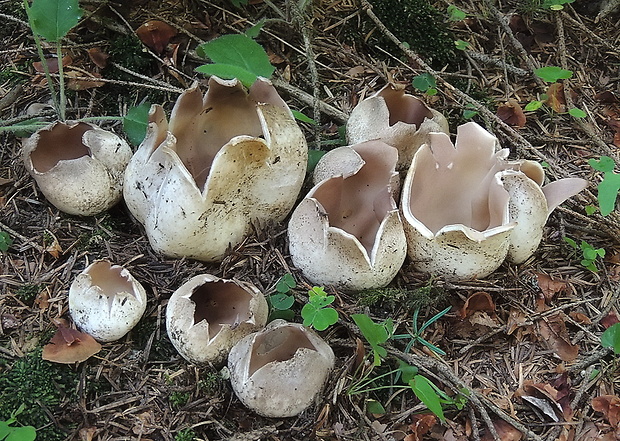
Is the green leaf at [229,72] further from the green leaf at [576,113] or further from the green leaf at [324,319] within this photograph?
the green leaf at [576,113]

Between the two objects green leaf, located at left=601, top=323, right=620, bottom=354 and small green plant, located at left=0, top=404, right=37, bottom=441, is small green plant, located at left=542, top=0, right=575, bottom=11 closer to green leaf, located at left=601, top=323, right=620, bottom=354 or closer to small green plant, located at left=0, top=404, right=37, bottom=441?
green leaf, located at left=601, top=323, right=620, bottom=354

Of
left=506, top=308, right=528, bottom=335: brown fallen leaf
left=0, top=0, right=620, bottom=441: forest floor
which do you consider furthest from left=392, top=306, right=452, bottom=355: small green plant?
left=506, top=308, right=528, bottom=335: brown fallen leaf

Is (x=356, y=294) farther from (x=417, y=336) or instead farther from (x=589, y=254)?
(x=589, y=254)

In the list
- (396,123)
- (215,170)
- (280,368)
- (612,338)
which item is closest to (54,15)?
(215,170)

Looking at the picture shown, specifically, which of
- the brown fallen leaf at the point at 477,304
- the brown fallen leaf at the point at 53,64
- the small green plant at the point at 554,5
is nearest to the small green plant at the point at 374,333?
the brown fallen leaf at the point at 477,304

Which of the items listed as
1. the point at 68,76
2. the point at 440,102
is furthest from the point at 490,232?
the point at 68,76
